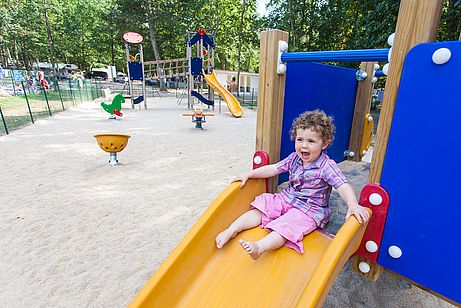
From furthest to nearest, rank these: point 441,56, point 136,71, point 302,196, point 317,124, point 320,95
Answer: point 136,71
point 320,95
point 302,196
point 317,124
point 441,56

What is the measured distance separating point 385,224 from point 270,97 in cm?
105

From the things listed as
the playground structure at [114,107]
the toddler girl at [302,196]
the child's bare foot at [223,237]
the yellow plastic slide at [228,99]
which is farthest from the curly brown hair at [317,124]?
the yellow plastic slide at [228,99]

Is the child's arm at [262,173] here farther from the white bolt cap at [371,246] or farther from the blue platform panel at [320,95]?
the white bolt cap at [371,246]

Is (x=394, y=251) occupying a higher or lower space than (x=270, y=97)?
lower

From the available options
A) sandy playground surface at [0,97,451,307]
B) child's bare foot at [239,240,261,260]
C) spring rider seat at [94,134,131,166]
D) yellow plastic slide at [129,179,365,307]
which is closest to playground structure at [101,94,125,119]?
sandy playground surface at [0,97,451,307]

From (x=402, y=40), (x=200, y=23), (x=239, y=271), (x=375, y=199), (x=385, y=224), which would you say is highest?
(x=200, y=23)

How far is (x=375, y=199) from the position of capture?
1.38m

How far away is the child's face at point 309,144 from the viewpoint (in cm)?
159

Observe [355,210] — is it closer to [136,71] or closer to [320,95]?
[320,95]

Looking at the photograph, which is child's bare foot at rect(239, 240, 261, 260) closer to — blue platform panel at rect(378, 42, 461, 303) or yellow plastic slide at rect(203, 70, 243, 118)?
blue platform panel at rect(378, 42, 461, 303)

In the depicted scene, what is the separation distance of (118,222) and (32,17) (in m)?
30.6

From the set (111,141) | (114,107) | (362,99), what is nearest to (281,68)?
(362,99)

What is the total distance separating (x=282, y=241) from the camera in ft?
5.02

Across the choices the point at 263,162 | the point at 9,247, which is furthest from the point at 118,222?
the point at 263,162
